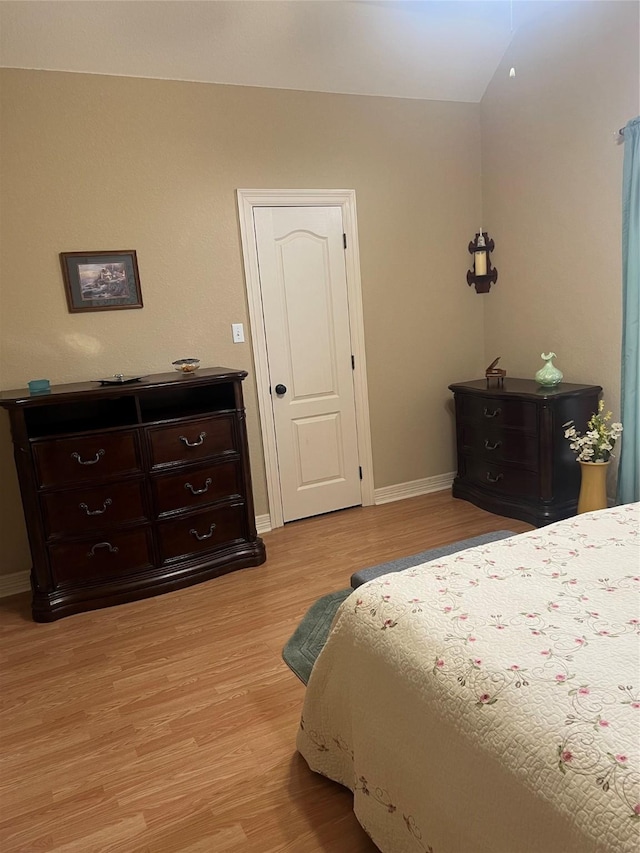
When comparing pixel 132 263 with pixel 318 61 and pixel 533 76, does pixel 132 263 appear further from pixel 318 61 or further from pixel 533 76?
pixel 533 76

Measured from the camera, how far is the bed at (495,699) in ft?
3.30

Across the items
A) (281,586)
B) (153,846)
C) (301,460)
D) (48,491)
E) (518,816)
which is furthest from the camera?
(301,460)

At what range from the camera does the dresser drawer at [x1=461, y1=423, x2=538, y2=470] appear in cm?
374

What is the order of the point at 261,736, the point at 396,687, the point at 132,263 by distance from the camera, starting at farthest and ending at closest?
the point at 132,263
the point at 261,736
the point at 396,687

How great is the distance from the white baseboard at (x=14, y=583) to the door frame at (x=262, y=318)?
4.96ft

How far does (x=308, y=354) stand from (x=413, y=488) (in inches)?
52.7

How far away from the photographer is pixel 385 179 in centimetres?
416

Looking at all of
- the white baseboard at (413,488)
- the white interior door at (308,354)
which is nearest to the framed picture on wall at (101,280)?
the white interior door at (308,354)

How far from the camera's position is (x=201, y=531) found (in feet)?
11.1

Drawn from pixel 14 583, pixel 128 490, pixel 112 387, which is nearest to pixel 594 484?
pixel 128 490

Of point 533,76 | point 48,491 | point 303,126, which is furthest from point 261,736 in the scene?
point 533,76

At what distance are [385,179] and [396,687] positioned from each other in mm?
3611

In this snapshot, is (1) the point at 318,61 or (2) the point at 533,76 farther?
(2) the point at 533,76

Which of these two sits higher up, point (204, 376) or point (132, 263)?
point (132, 263)
